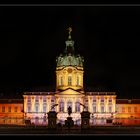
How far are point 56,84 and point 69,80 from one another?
2051 millimetres

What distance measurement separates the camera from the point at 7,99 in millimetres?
76875

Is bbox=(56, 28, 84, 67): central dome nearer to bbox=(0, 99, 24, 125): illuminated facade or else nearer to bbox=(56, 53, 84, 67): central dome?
bbox=(56, 53, 84, 67): central dome

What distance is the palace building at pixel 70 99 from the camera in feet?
243

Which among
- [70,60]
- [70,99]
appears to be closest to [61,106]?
[70,99]

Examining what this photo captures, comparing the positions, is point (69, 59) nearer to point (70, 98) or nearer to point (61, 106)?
point (70, 98)

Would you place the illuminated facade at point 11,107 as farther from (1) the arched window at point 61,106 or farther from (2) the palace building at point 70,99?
(1) the arched window at point 61,106

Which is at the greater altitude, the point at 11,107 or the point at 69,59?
the point at 69,59

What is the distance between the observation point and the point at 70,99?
7481 centimetres

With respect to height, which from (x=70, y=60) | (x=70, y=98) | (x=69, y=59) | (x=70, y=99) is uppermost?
(x=69, y=59)

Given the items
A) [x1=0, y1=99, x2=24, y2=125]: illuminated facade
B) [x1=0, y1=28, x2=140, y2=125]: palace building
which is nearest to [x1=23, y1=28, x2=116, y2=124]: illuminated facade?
[x1=0, y1=28, x2=140, y2=125]: palace building
